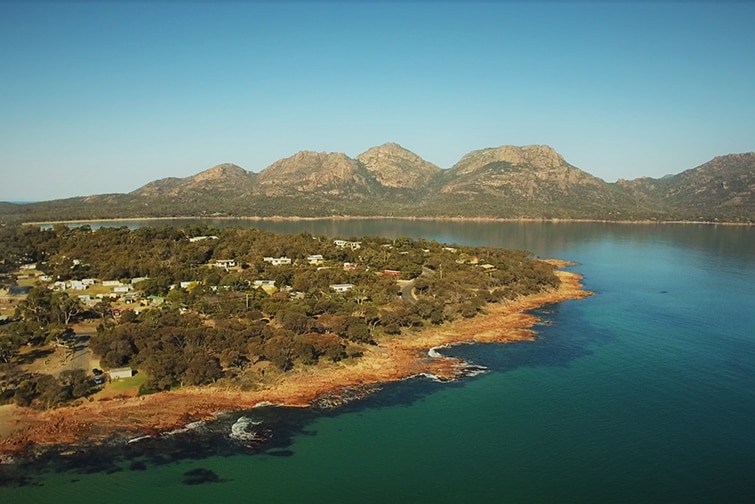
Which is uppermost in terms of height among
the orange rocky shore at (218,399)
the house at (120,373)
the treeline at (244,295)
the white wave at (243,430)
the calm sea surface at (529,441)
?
the treeline at (244,295)

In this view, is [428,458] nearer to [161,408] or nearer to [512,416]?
[512,416]

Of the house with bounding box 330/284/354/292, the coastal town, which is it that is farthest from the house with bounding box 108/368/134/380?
the house with bounding box 330/284/354/292

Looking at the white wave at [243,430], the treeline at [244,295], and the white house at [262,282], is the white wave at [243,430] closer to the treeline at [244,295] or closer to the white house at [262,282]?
the treeline at [244,295]

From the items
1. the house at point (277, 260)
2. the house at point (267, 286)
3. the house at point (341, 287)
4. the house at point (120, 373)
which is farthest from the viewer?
the house at point (277, 260)

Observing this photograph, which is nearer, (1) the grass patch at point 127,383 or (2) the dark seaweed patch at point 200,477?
(2) the dark seaweed patch at point 200,477

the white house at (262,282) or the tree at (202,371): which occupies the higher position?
the white house at (262,282)

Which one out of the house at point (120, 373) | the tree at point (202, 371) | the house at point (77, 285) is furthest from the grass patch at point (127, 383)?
the house at point (77, 285)

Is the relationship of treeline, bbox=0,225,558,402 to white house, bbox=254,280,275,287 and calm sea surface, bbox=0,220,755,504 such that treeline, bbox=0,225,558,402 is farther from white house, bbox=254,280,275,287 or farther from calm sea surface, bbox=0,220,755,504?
calm sea surface, bbox=0,220,755,504

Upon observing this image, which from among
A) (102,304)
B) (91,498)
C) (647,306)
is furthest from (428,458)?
(647,306)

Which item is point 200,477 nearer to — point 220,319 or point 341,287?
point 220,319
